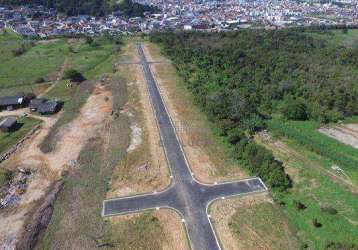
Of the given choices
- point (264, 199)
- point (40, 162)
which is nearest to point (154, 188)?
point (264, 199)

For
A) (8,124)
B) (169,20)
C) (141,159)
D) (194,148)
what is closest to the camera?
(141,159)

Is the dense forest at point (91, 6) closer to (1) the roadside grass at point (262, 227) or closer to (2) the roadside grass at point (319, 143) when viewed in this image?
(2) the roadside grass at point (319, 143)

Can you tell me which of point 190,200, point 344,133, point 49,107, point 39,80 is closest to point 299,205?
point 190,200

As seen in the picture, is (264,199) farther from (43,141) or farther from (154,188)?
(43,141)

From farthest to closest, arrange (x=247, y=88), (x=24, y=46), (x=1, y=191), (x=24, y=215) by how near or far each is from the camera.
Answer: (x=24, y=46)
(x=247, y=88)
(x=1, y=191)
(x=24, y=215)

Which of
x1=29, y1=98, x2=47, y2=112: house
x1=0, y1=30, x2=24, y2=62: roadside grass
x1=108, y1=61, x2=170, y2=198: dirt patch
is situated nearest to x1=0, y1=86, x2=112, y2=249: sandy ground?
x1=29, y1=98, x2=47, y2=112: house

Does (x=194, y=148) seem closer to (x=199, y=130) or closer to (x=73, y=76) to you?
→ (x=199, y=130)

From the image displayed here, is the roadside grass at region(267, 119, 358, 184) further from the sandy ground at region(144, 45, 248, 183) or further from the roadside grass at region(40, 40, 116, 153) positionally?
the roadside grass at region(40, 40, 116, 153)

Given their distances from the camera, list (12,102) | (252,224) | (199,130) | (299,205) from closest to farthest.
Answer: (252,224) < (299,205) < (199,130) < (12,102)
